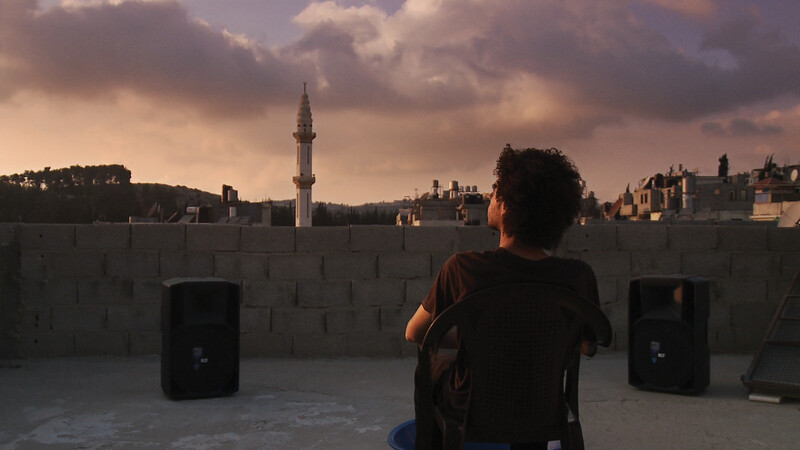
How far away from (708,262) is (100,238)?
693 centimetres

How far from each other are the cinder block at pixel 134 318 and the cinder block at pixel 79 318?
0.11m

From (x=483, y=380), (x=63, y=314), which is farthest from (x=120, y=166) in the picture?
(x=483, y=380)

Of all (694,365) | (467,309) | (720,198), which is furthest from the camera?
(720,198)

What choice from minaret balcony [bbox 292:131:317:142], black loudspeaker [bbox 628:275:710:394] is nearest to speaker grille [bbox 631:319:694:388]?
black loudspeaker [bbox 628:275:710:394]

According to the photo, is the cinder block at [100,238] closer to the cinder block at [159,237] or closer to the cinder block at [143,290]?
the cinder block at [159,237]

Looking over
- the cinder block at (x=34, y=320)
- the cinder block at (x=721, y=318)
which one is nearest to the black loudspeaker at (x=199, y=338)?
the cinder block at (x=34, y=320)

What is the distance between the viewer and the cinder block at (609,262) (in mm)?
7582

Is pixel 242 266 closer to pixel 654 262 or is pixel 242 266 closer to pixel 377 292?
pixel 377 292

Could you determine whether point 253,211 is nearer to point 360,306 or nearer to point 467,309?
point 360,306

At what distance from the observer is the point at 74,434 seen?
14.6 ft

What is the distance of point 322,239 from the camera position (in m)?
7.31

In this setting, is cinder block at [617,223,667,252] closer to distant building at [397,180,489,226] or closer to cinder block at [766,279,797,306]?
cinder block at [766,279,797,306]

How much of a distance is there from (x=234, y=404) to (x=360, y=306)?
7.74ft

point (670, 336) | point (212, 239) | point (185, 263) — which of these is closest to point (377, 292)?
point (212, 239)
